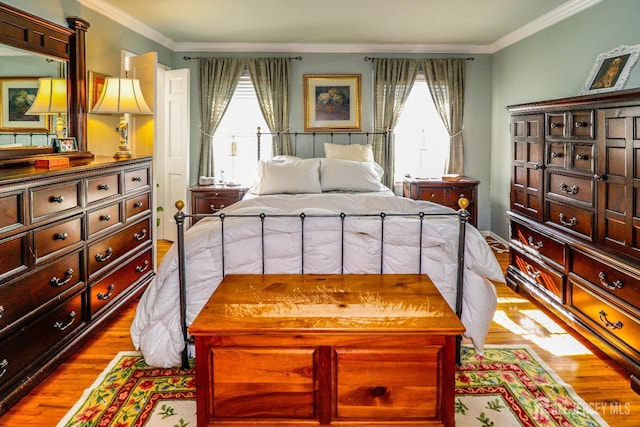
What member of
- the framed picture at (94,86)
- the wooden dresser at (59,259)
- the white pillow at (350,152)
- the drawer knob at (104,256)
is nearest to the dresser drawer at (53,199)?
the wooden dresser at (59,259)

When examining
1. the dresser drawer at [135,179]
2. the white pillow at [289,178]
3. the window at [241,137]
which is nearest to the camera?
the dresser drawer at [135,179]

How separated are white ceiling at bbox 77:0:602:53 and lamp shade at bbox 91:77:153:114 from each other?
733mm

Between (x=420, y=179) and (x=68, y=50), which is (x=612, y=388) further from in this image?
(x=68, y=50)

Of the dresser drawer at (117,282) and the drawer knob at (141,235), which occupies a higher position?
the drawer knob at (141,235)

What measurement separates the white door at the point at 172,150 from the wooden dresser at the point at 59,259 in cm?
197

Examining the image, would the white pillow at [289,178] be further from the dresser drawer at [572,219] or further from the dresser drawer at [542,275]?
the dresser drawer at [572,219]

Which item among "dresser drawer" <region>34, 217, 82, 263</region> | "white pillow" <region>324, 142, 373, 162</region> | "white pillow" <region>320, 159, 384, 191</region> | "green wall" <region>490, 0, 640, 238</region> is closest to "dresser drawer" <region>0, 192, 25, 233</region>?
"dresser drawer" <region>34, 217, 82, 263</region>

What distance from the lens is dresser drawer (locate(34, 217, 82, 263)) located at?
266cm

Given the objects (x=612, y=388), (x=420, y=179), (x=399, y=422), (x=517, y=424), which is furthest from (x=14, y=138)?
(x=420, y=179)

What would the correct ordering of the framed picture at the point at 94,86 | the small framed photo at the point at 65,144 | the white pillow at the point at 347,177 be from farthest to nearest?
the white pillow at the point at 347,177, the framed picture at the point at 94,86, the small framed photo at the point at 65,144

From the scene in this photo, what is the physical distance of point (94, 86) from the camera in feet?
13.9

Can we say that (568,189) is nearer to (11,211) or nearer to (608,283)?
(608,283)

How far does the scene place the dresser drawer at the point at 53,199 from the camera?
262 cm

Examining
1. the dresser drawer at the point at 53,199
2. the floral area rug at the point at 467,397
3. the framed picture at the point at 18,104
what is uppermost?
the framed picture at the point at 18,104
